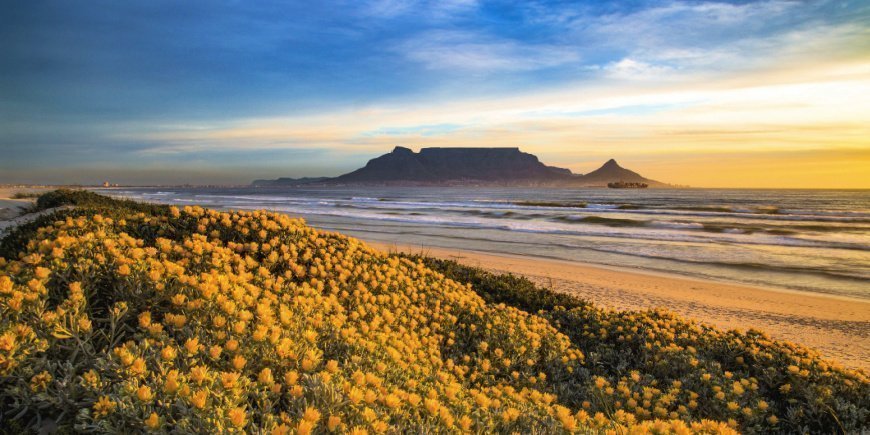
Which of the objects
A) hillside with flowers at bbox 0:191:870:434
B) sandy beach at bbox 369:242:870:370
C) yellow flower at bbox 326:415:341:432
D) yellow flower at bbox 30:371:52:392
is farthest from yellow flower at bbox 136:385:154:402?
sandy beach at bbox 369:242:870:370

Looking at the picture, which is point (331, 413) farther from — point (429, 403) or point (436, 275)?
point (436, 275)

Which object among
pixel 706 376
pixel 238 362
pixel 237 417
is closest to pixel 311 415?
pixel 237 417

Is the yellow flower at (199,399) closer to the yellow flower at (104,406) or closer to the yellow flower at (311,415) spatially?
the yellow flower at (104,406)

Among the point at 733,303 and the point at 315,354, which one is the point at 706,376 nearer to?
the point at 315,354

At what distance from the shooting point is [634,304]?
31.7 feet

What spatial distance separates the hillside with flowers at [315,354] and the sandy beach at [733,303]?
3230 mm

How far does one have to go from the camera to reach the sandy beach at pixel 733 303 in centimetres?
771

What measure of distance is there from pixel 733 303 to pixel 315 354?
10602mm

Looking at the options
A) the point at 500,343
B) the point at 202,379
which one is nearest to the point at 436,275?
the point at 500,343

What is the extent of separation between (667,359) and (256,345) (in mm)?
4319

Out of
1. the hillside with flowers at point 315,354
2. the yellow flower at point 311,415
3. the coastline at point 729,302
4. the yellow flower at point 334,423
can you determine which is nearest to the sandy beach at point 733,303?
the coastline at point 729,302

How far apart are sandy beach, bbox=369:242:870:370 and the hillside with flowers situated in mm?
3230

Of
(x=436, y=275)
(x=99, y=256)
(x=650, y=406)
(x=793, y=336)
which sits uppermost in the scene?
(x=99, y=256)

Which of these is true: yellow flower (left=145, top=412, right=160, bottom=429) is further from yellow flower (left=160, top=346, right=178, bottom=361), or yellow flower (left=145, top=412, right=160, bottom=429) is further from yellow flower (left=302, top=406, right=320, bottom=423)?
yellow flower (left=302, top=406, right=320, bottom=423)
